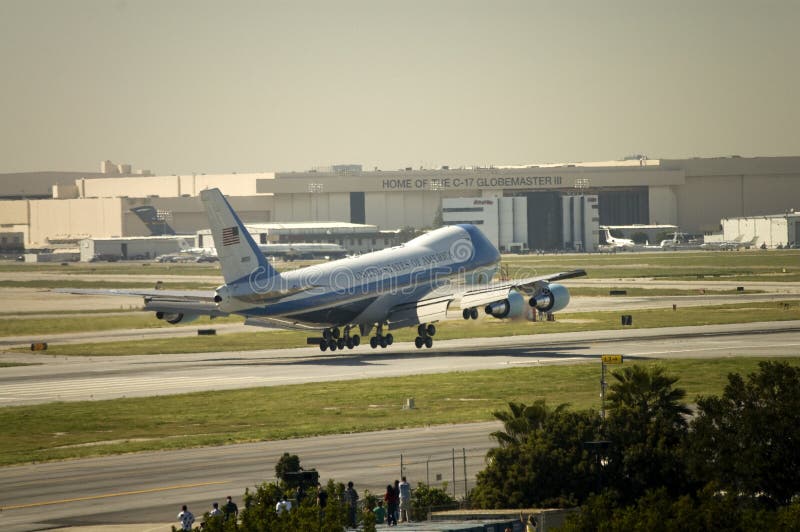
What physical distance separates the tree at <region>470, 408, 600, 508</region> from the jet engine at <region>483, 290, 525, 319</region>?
42.7 metres

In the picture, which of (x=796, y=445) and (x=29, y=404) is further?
(x=29, y=404)

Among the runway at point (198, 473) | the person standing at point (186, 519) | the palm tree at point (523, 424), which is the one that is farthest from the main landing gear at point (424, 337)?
the person standing at point (186, 519)

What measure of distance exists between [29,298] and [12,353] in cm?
5994

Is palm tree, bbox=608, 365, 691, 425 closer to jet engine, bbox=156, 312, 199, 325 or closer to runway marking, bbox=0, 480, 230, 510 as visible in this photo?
runway marking, bbox=0, 480, 230, 510

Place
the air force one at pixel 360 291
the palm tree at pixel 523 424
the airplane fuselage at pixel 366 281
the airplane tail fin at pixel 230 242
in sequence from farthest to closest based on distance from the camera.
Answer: the airplane fuselage at pixel 366 281 < the air force one at pixel 360 291 < the airplane tail fin at pixel 230 242 < the palm tree at pixel 523 424

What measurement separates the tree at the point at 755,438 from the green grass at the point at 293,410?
20781mm

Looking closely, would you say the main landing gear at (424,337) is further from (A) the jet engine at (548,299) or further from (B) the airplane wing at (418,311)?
(A) the jet engine at (548,299)

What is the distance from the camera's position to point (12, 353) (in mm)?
90312

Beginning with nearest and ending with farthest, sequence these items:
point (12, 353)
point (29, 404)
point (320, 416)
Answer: point (320, 416) → point (29, 404) → point (12, 353)

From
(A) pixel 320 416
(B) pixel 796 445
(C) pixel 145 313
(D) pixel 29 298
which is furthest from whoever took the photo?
(D) pixel 29 298

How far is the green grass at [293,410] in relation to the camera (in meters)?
53.7

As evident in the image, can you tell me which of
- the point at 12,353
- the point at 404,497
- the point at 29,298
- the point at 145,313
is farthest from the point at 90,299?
the point at 404,497

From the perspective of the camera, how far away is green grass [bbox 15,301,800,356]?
9238cm

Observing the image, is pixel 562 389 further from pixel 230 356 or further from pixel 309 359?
pixel 230 356
